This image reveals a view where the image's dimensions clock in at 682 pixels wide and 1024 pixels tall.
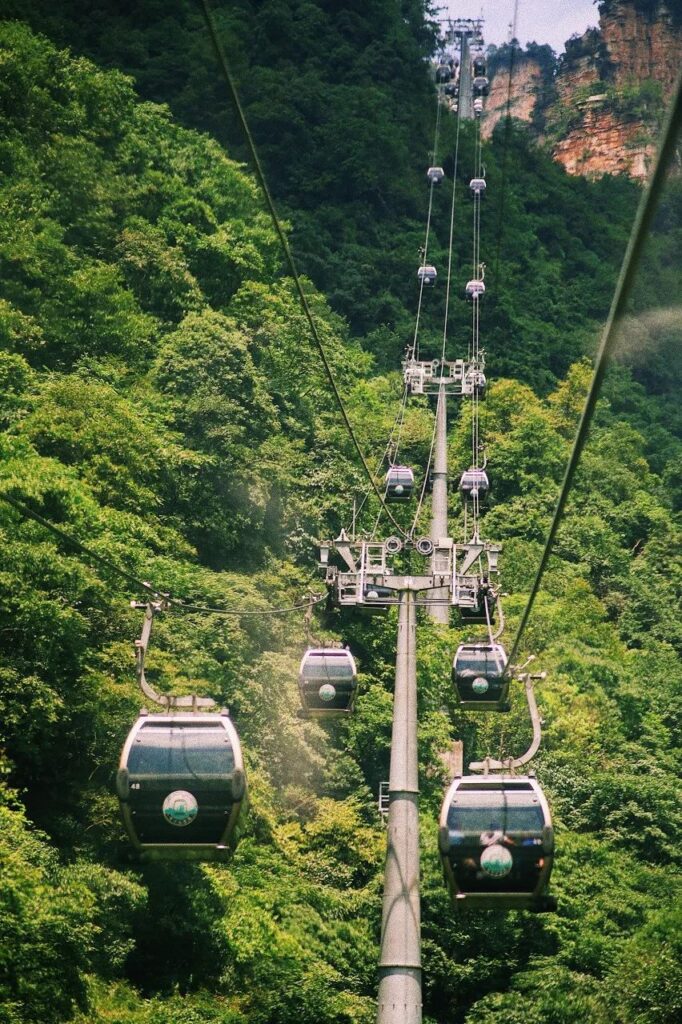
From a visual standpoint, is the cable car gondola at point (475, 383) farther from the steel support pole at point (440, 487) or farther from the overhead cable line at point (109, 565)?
the overhead cable line at point (109, 565)

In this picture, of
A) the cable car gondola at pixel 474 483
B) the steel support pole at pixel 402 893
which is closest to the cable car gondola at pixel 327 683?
the steel support pole at pixel 402 893

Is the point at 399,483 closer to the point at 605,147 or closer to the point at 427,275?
the point at 427,275

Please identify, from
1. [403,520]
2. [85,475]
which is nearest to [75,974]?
[85,475]

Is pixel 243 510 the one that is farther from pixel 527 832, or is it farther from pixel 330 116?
Answer: pixel 330 116

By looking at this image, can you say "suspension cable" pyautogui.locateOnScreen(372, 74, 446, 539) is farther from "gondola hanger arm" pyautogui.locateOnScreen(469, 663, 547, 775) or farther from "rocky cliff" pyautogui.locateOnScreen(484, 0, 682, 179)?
"rocky cliff" pyautogui.locateOnScreen(484, 0, 682, 179)

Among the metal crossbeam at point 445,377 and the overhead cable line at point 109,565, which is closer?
the overhead cable line at point 109,565

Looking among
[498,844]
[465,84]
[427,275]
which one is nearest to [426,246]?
[427,275]
